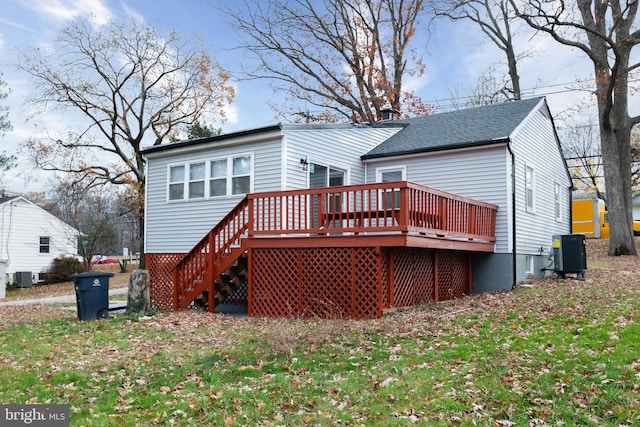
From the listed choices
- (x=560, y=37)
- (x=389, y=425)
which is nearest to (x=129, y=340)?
(x=389, y=425)

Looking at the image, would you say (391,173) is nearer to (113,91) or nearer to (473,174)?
(473,174)

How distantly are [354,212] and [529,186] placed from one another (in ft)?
25.4

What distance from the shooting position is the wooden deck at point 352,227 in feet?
33.7

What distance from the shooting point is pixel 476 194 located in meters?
14.5

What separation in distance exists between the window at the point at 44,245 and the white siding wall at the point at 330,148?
78.1 feet

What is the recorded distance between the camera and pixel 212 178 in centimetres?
1488

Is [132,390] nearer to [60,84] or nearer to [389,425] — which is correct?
[389,425]

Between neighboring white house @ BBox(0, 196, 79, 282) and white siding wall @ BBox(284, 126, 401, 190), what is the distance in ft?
72.3

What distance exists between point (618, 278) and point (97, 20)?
25234 mm

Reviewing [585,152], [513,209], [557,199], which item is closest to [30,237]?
[513,209]

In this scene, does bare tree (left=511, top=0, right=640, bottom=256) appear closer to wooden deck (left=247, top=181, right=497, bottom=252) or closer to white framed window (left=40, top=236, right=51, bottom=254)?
wooden deck (left=247, top=181, right=497, bottom=252)
